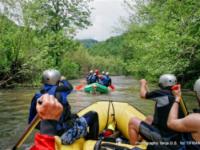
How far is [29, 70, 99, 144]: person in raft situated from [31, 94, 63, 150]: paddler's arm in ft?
2.16

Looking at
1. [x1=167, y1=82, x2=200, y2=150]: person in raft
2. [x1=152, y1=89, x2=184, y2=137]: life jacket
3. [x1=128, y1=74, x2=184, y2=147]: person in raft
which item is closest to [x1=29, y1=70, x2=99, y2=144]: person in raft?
[x1=128, y1=74, x2=184, y2=147]: person in raft

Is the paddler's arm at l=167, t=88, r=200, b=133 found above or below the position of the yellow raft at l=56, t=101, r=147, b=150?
above

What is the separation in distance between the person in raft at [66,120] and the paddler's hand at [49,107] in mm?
996

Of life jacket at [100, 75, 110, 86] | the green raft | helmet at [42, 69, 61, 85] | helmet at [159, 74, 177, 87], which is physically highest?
helmet at [42, 69, 61, 85]

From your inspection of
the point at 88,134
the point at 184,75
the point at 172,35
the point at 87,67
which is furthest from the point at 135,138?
the point at 87,67

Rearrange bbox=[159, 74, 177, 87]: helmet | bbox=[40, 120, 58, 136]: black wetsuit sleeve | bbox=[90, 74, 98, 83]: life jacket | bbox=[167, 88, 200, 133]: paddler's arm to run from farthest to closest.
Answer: bbox=[90, 74, 98, 83]: life jacket
bbox=[159, 74, 177, 87]: helmet
bbox=[40, 120, 58, 136]: black wetsuit sleeve
bbox=[167, 88, 200, 133]: paddler's arm

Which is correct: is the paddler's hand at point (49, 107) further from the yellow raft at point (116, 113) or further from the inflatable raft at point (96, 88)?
the inflatable raft at point (96, 88)

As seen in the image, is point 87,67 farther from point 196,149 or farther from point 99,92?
point 196,149

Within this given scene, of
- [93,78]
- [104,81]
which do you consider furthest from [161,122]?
[93,78]

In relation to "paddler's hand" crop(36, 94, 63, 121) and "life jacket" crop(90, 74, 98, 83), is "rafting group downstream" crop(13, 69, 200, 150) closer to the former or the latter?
"paddler's hand" crop(36, 94, 63, 121)

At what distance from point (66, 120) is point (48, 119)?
1391 millimetres

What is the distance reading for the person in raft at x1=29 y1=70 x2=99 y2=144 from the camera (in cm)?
508

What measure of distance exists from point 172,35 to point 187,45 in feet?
3.63

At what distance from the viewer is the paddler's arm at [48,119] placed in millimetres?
3794
